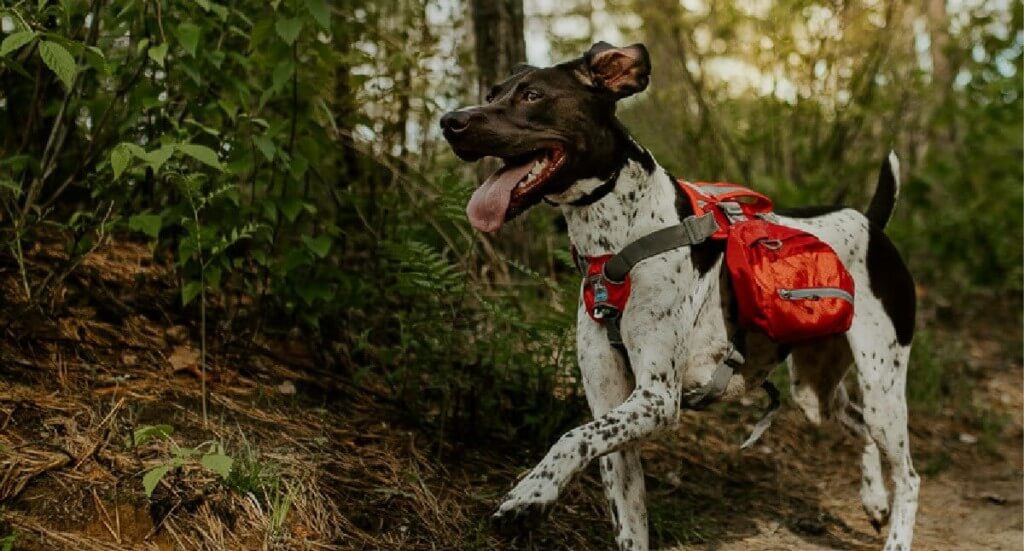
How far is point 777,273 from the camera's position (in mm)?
3953

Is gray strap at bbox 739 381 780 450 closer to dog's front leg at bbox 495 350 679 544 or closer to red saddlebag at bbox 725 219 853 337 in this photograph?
red saddlebag at bbox 725 219 853 337

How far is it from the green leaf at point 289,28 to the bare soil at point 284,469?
4.92 ft

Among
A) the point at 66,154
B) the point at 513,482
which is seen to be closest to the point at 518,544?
the point at 513,482

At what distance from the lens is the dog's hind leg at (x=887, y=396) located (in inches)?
178

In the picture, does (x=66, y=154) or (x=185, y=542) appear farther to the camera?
(x=66, y=154)

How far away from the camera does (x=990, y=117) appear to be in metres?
9.36

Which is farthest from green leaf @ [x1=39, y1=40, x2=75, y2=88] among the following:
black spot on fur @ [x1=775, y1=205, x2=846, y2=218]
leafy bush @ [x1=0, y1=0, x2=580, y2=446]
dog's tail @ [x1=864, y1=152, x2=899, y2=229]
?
dog's tail @ [x1=864, y1=152, x2=899, y2=229]

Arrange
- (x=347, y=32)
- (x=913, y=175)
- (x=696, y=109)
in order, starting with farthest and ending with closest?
(x=913, y=175) → (x=696, y=109) → (x=347, y=32)

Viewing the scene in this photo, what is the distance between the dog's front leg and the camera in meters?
3.09

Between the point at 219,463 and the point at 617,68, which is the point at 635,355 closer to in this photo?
the point at 617,68

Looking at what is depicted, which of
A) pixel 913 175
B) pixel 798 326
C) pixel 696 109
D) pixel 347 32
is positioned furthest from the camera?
pixel 913 175

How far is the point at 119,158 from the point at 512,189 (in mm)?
1333

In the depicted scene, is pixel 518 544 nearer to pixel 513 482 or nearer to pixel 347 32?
pixel 513 482

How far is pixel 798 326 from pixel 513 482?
4.59 feet
